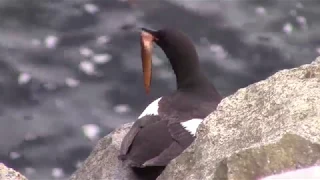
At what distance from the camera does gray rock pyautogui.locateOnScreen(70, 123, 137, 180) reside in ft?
10.2

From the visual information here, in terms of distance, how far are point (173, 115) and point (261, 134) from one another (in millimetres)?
1287

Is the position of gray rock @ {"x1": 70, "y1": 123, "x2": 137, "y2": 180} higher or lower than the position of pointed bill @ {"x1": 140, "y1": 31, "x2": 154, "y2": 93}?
lower

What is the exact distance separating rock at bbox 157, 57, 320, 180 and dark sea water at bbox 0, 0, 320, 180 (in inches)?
128

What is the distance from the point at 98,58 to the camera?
620 cm

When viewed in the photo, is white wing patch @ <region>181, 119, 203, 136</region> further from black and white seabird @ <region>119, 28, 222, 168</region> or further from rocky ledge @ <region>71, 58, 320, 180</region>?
rocky ledge @ <region>71, 58, 320, 180</region>

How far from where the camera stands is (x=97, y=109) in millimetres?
5695

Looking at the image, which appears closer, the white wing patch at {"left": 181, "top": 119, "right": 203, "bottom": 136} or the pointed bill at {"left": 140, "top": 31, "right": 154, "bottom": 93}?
the white wing patch at {"left": 181, "top": 119, "right": 203, "bottom": 136}

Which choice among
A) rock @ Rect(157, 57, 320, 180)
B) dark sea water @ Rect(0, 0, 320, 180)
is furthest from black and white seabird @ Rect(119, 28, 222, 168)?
dark sea water @ Rect(0, 0, 320, 180)

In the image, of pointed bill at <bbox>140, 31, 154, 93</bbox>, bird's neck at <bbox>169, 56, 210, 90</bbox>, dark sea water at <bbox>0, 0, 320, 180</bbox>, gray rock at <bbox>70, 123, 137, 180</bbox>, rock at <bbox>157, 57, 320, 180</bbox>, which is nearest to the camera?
rock at <bbox>157, 57, 320, 180</bbox>

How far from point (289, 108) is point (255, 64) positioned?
14.0 ft

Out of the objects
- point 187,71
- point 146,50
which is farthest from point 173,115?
point 187,71

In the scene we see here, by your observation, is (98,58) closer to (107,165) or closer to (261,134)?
(107,165)

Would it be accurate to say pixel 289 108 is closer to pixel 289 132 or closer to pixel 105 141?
pixel 289 132

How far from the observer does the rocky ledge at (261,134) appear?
70.8 inches
